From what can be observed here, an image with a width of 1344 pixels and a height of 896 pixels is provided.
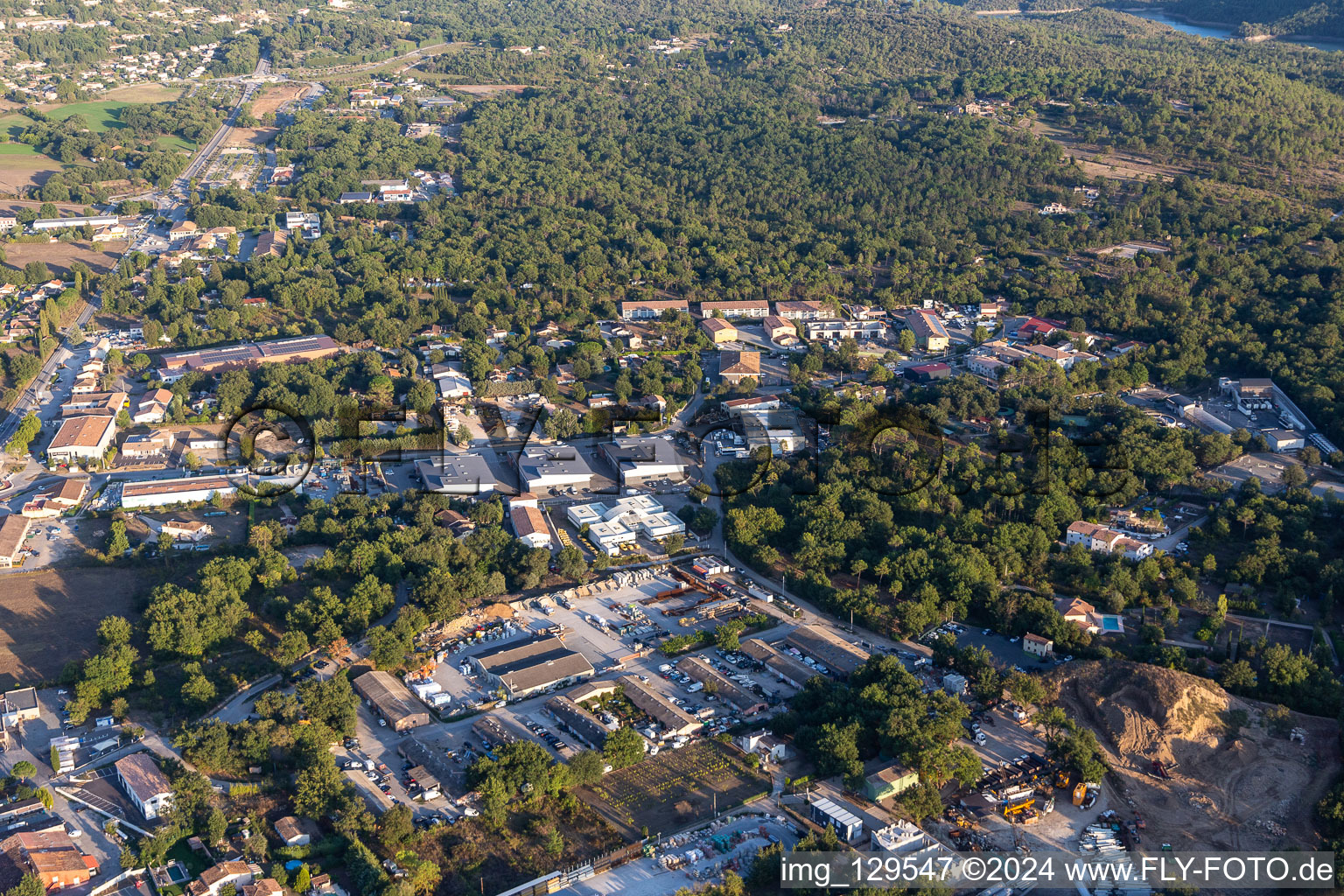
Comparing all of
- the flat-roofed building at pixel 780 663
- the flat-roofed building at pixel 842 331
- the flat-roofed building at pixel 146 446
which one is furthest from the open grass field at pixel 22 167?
the flat-roofed building at pixel 780 663

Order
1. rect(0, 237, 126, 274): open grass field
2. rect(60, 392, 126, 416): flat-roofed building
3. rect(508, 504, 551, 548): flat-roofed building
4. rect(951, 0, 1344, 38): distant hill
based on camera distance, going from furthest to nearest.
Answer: rect(951, 0, 1344, 38): distant hill → rect(0, 237, 126, 274): open grass field → rect(60, 392, 126, 416): flat-roofed building → rect(508, 504, 551, 548): flat-roofed building

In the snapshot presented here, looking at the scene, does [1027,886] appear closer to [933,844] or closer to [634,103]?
[933,844]

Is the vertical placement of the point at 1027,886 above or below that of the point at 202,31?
below

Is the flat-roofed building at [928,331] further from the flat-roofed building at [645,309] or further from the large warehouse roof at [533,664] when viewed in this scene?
the large warehouse roof at [533,664]

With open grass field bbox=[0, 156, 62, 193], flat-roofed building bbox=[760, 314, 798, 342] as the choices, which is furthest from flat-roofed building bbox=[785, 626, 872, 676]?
open grass field bbox=[0, 156, 62, 193]

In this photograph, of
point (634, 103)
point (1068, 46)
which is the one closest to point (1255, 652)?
point (634, 103)

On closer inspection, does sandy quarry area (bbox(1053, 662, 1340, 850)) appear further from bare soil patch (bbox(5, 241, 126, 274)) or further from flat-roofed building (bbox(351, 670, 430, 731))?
bare soil patch (bbox(5, 241, 126, 274))

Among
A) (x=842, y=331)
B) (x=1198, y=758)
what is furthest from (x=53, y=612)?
(x=842, y=331)
